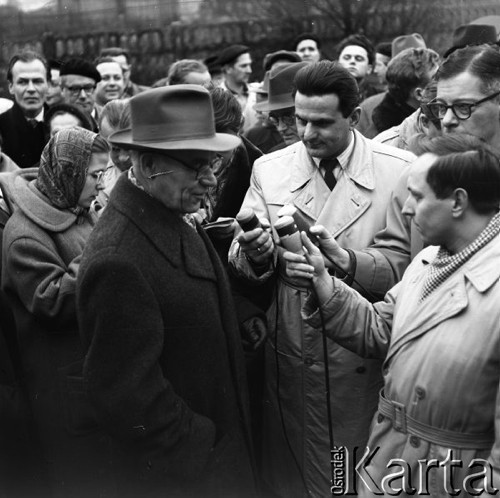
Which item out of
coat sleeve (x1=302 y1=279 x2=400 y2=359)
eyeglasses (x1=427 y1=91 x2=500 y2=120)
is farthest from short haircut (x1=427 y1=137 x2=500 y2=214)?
eyeglasses (x1=427 y1=91 x2=500 y2=120)

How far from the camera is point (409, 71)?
248 inches

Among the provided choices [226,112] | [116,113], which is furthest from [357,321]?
[116,113]

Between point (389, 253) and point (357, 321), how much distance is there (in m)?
0.63

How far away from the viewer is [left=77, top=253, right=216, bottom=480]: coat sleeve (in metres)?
2.88

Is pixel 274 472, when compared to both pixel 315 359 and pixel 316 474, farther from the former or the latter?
pixel 315 359

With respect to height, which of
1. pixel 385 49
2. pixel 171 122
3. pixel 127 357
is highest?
pixel 171 122

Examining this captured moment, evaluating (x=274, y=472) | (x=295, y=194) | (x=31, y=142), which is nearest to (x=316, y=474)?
(x=274, y=472)

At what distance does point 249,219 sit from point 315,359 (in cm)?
85

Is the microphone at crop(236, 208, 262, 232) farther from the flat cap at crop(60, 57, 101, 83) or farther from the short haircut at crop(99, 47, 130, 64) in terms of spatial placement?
the short haircut at crop(99, 47, 130, 64)

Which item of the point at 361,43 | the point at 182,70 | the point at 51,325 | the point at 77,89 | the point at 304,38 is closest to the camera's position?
the point at 51,325

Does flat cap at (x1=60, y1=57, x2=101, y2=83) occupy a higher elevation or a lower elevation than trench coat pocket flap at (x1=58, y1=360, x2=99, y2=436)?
higher

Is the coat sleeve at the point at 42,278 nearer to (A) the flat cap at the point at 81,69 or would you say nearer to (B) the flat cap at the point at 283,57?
(A) the flat cap at the point at 81,69

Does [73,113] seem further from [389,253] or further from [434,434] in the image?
[434,434]

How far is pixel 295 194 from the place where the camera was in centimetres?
400
